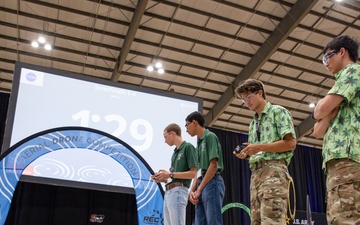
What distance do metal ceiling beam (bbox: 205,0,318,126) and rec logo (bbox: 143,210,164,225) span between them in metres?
7.78

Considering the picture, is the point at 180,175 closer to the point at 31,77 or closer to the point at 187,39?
the point at 31,77

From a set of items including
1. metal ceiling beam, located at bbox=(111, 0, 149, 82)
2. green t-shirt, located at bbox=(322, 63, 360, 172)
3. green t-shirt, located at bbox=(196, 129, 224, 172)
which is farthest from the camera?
metal ceiling beam, located at bbox=(111, 0, 149, 82)

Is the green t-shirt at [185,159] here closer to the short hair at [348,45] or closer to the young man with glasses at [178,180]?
the young man with glasses at [178,180]

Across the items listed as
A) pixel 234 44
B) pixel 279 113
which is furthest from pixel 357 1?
pixel 279 113

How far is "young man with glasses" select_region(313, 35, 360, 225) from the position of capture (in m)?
1.75

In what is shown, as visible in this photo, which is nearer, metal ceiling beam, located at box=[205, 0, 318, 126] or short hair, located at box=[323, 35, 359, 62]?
short hair, located at box=[323, 35, 359, 62]

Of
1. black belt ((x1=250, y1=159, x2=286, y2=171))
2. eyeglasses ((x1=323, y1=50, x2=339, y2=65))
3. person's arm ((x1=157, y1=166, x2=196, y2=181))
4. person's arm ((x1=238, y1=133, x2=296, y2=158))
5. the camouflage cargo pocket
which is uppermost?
eyeglasses ((x1=323, y1=50, x2=339, y2=65))

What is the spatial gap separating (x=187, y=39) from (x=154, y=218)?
8.14 metres

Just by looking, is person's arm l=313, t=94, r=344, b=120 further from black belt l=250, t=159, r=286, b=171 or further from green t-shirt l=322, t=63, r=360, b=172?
black belt l=250, t=159, r=286, b=171

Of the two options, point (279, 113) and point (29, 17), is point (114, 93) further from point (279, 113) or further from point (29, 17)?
point (29, 17)

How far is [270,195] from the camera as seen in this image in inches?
88.2

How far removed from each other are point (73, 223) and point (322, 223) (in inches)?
217

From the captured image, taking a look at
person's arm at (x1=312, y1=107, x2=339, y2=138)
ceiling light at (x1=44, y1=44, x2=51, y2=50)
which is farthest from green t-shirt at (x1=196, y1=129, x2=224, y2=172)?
ceiling light at (x1=44, y1=44, x2=51, y2=50)

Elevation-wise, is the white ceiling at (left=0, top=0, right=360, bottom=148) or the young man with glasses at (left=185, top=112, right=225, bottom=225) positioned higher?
the white ceiling at (left=0, top=0, right=360, bottom=148)
